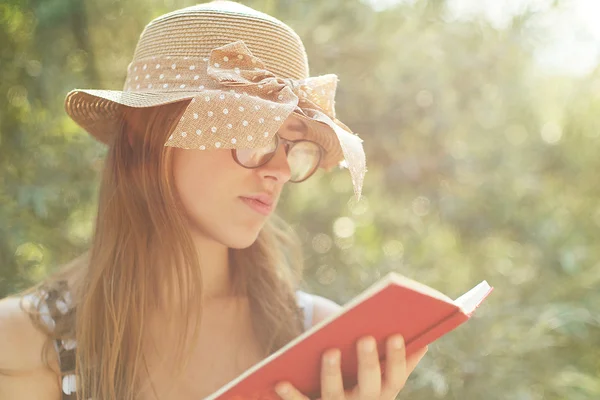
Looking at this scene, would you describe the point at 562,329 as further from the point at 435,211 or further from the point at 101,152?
the point at 101,152

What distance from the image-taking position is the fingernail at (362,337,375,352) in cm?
87

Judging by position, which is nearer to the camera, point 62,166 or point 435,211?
point 62,166

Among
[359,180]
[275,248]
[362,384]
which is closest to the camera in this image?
[362,384]

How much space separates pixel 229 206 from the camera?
1.19 meters

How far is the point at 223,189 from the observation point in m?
1.18

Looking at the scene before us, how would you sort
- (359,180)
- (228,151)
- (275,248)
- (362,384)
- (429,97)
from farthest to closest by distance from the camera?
(429,97), (275,248), (228,151), (359,180), (362,384)

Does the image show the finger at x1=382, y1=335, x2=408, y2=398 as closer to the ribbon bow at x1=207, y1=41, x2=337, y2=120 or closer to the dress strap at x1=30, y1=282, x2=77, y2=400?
the ribbon bow at x1=207, y1=41, x2=337, y2=120

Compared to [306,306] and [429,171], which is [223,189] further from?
[429,171]

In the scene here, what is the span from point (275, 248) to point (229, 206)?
1.36 feet

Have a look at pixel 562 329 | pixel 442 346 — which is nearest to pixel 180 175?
pixel 442 346

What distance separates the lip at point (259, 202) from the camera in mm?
1209

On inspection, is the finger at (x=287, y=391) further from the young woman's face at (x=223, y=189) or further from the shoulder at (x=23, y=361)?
the shoulder at (x=23, y=361)

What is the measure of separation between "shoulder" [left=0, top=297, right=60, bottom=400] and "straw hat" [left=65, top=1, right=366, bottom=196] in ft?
1.47

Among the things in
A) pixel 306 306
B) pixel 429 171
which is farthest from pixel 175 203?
pixel 429 171
